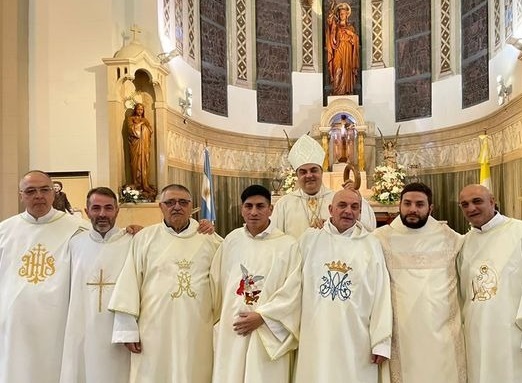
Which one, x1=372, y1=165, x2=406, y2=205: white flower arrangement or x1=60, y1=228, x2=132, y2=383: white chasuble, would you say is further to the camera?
x1=372, y1=165, x2=406, y2=205: white flower arrangement

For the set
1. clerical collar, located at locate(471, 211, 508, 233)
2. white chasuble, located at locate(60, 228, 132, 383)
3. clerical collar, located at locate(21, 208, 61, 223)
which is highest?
clerical collar, located at locate(21, 208, 61, 223)

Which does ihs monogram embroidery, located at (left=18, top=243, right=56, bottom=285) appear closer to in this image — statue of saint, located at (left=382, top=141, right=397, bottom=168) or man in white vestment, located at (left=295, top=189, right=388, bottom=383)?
man in white vestment, located at (left=295, top=189, right=388, bottom=383)

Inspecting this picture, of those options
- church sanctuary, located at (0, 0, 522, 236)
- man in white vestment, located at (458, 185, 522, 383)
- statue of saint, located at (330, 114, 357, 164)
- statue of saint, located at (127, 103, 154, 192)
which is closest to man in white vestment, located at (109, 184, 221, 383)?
man in white vestment, located at (458, 185, 522, 383)

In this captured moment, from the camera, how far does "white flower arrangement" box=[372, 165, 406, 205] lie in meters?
10.5

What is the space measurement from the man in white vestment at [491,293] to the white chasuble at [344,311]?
0.55m

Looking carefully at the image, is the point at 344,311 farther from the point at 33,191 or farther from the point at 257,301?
the point at 33,191

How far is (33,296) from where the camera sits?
3955 millimetres

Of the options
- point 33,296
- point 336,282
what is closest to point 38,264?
point 33,296

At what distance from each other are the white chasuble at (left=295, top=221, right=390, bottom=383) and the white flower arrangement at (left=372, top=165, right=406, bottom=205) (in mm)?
6900

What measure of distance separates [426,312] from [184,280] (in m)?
1.53

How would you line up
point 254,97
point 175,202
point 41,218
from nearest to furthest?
point 175,202, point 41,218, point 254,97

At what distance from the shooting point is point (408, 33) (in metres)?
14.4

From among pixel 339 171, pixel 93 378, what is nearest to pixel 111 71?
pixel 339 171

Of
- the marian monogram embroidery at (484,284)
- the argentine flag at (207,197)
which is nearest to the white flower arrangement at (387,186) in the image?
the argentine flag at (207,197)
